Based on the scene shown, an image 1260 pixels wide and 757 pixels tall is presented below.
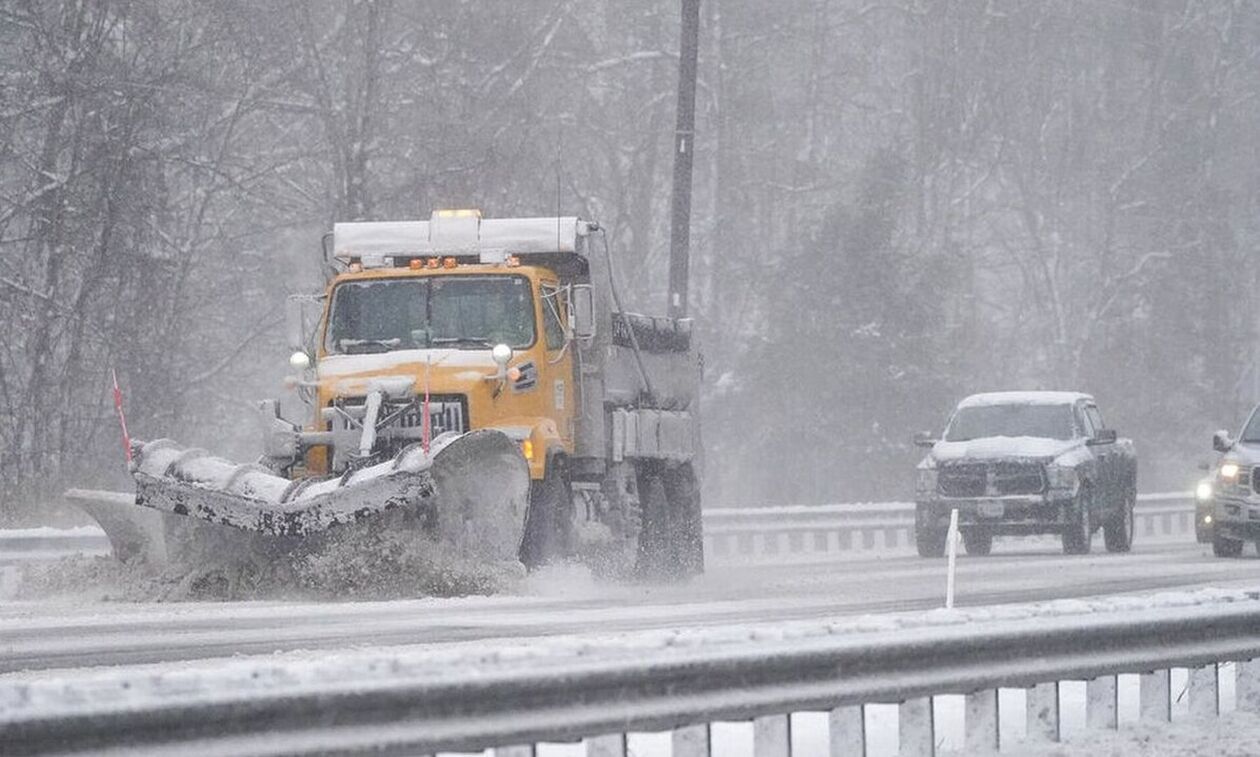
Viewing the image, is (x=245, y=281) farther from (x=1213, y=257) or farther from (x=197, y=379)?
(x=1213, y=257)

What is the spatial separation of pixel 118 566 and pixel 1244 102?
4692 cm

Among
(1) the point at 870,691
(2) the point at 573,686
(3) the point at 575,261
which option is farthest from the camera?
(3) the point at 575,261

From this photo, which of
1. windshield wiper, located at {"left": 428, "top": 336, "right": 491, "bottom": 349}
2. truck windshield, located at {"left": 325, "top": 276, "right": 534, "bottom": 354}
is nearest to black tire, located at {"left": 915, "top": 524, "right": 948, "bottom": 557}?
truck windshield, located at {"left": 325, "top": 276, "right": 534, "bottom": 354}

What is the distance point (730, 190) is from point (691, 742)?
44330 mm

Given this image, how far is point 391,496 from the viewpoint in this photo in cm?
1689

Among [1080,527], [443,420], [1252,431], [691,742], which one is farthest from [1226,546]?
[691,742]

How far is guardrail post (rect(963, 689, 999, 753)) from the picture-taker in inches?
374

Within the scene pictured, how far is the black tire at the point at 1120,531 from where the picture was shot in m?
29.5

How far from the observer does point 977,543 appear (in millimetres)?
29531

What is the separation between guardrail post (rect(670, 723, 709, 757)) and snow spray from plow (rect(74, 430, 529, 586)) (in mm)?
8603

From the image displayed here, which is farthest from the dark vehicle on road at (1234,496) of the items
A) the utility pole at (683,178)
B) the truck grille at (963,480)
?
the utility pole at (683,178)

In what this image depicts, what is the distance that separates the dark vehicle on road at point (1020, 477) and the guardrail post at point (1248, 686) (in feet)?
55.4

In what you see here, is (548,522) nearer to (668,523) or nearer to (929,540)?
(668,523)

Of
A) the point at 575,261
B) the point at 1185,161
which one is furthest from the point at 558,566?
the point at 1185,161
